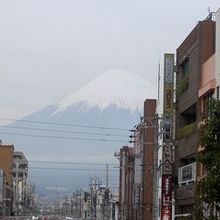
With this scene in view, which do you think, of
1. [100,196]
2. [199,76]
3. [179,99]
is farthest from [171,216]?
[100,196]

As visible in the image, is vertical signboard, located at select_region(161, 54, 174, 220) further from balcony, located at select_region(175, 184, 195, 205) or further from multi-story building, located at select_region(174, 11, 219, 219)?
balcony, located at select_region(175, 184, 195, 205)

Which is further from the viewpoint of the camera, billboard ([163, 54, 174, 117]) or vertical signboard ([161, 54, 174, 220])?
billboard ([163, 54, 174, 117])

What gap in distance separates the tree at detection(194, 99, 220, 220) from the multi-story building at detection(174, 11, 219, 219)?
21.0m

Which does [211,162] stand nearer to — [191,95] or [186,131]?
[191,95]

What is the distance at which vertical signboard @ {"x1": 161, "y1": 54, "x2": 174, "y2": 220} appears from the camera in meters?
58.6

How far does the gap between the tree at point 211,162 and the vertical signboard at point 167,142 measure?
120 feet

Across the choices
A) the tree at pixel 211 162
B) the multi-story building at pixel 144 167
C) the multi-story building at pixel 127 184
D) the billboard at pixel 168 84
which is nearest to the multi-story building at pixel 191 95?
the billboard at pixel 168 84

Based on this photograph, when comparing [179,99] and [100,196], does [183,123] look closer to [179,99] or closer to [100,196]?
[179,99]

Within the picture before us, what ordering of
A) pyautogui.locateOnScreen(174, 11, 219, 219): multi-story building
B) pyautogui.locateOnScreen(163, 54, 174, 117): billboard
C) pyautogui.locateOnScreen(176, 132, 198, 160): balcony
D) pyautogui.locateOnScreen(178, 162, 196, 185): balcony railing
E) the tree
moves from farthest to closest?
pyautogui.locateOnScreen(163, 54, 174, 117): billboard
pyautogui.locateOnScreen(176, 132, 198, 160): balcony
pyautogui.locateOnScreen(178, 162, 196, 185): balcony railing
pyautogui.locateOnScreen(174, 11, 219, 219): multi-story building
the tree

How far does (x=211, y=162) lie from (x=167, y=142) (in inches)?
1486

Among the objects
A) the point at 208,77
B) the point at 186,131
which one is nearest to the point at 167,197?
the point at 186,131

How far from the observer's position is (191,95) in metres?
51.9

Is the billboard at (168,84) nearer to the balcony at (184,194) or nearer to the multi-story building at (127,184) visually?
the balcony at (184,194)

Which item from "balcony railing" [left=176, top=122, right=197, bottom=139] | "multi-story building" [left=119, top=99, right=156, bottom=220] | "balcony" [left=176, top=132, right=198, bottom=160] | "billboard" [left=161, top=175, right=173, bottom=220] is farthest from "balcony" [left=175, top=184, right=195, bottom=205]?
"multi-story building" [left=119, top=99, right=156, bottom=220]
